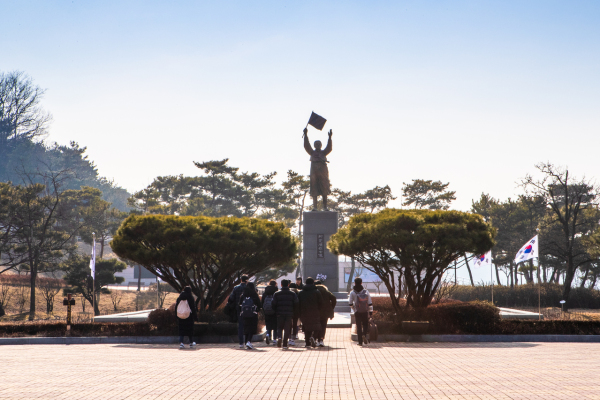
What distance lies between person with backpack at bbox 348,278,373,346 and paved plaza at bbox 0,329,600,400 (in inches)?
23.6

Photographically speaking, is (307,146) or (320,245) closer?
(320,245)

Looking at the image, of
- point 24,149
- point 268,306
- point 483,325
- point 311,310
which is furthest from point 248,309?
point 24,149

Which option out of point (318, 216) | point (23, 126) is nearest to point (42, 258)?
point (318, 216)

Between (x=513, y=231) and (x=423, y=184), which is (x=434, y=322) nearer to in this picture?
(x=513, y=231)

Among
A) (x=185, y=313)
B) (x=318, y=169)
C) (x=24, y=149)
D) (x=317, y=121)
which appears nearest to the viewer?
(x=185, y=313)

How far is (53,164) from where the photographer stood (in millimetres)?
115500

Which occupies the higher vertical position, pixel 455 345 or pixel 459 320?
pixel 459 320

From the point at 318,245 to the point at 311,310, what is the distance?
1543cm

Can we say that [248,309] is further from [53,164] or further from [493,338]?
[53,164]

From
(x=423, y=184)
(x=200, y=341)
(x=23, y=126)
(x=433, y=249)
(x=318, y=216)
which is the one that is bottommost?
(x=200, y=341)

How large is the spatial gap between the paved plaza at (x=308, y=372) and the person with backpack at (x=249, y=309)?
48 cm

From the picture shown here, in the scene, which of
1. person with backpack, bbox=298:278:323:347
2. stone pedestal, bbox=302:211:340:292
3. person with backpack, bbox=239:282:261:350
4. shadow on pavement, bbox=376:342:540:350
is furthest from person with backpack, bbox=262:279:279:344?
stone pedestal, bbox=302:211:340:292

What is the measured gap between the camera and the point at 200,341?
16.0m

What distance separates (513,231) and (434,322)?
113 ft
